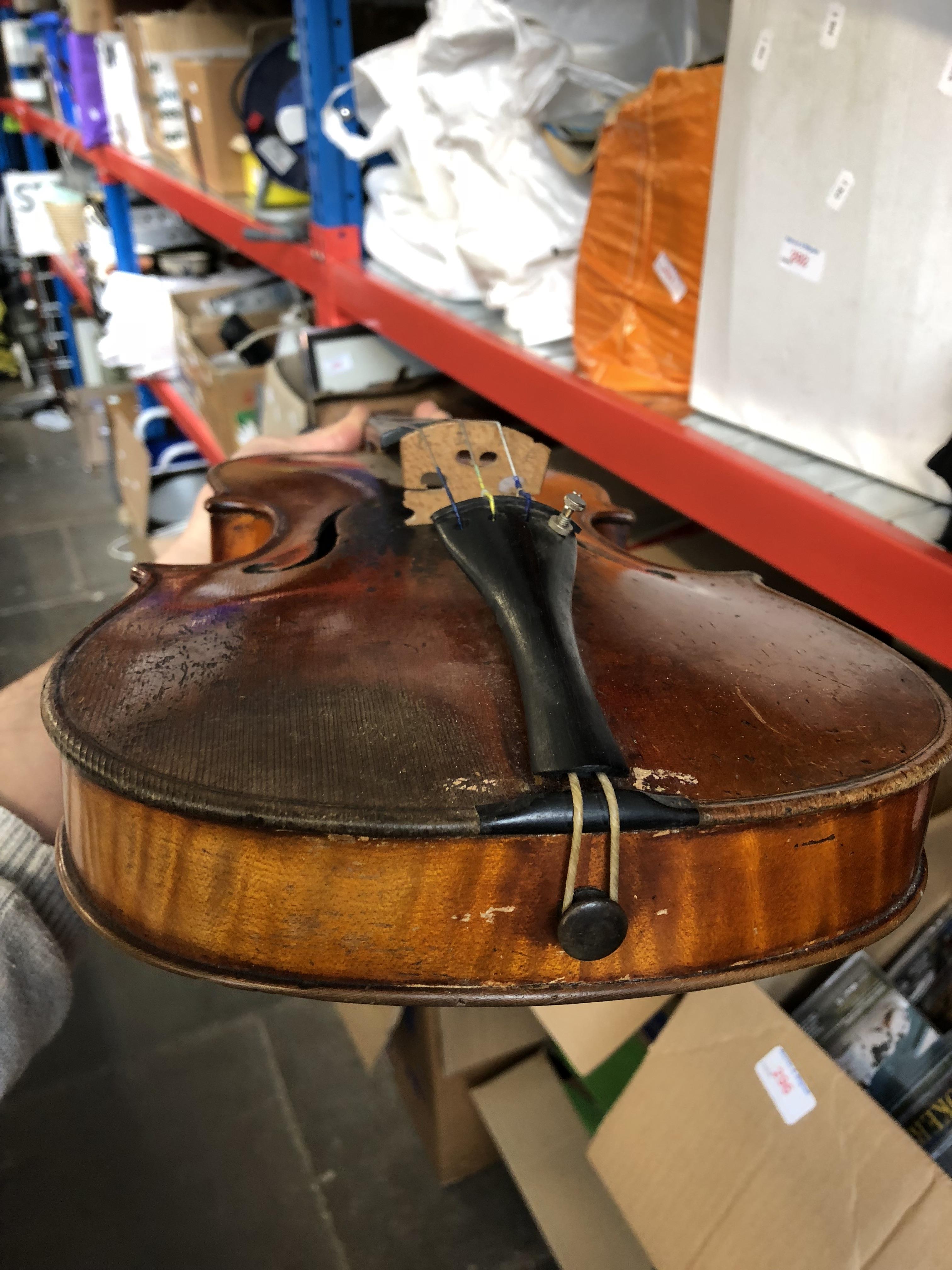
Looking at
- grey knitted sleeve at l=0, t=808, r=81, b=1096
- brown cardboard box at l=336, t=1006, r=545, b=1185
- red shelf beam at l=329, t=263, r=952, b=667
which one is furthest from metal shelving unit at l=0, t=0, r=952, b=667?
brown cardboard box at l=336, t=1006, r=545, b=1185

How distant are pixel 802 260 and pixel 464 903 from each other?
21.9 inches

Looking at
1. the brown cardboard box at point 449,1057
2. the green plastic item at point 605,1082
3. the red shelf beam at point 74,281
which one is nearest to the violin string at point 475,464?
the green plastic item at point 605,1082

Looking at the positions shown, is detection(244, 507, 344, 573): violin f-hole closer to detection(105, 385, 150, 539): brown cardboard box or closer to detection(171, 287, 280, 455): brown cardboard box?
detection(171, 287, 280, 455): brown cardboard box

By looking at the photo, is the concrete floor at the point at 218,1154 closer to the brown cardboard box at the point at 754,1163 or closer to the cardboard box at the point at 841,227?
the brown cardboard box at the point at 754,1163

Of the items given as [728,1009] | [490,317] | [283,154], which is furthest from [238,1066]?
[283,154]

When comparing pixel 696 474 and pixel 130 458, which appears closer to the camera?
pixel 696 474

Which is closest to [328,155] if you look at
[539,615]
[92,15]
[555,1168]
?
[539,615]

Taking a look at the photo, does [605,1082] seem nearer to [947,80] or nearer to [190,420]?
[947,80]

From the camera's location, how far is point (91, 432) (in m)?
3.42

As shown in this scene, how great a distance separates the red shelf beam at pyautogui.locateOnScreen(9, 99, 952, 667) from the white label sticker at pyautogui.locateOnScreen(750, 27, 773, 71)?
0.90 feet

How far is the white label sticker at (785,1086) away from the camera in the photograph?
27.6 inches

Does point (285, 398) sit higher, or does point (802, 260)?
point (802, 260)

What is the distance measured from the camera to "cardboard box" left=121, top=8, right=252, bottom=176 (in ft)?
5.94

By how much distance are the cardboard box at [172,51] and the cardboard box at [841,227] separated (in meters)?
1.41
